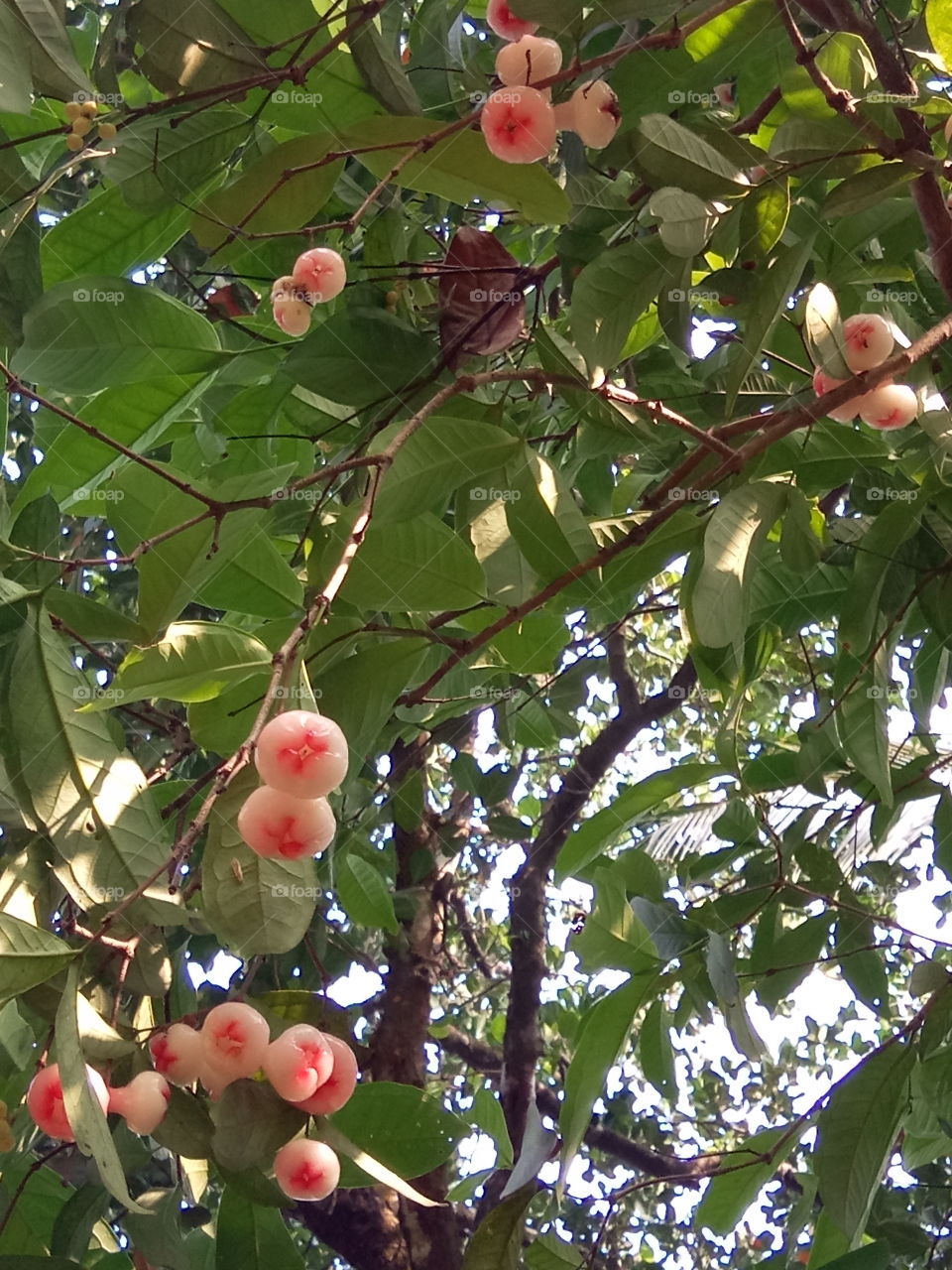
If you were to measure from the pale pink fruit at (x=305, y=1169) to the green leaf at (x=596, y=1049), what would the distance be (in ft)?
1.34

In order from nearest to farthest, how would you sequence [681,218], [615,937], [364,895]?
[681,218] < [615,937] < [364,895]

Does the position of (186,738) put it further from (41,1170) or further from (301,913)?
(301,913)

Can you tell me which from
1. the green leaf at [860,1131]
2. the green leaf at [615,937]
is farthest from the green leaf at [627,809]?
the green leaf at [860,1131]

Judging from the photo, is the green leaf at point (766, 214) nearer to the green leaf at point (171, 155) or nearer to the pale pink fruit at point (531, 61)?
the pale pink fruit at point (531, 61)

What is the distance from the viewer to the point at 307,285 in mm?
1076

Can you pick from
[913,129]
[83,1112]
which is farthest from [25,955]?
[913,129]

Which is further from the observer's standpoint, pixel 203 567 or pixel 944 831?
pixel 944 831

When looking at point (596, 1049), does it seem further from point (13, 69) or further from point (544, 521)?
point (13, 69)

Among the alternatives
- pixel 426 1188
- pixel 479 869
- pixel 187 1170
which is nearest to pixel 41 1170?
pixel 187 1170

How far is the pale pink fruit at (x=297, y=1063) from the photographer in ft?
2.49

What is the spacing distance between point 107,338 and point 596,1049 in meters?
0.83

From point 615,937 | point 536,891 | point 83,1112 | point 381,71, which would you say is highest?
point 536,891

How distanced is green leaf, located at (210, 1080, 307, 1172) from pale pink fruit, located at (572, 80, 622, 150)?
72 centimetres

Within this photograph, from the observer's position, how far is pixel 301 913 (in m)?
0.74
